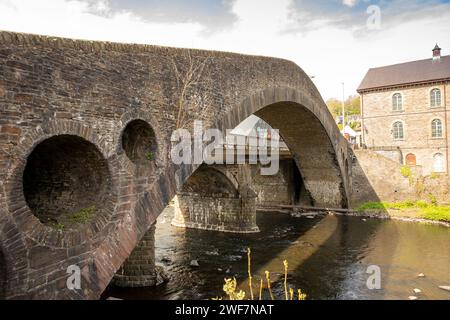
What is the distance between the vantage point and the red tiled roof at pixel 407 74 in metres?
34.3

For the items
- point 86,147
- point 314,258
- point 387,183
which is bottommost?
point 314,258

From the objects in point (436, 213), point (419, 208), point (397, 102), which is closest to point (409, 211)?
point (419, 208)

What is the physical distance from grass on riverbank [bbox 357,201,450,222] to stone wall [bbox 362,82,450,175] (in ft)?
31.8

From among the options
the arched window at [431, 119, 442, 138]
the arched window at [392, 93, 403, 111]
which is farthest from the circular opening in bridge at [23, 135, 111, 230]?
the arched window at [431, 119, 442, 138]

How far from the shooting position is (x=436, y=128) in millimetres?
34312

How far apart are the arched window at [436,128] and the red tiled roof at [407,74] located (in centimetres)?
388

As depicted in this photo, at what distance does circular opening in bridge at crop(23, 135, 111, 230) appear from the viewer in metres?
7.32

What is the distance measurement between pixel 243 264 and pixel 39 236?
10.5 metres

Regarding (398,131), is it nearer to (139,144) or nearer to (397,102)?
(397,102)

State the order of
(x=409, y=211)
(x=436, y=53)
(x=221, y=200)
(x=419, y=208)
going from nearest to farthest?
(x=221, y=200), (x=409, y=211), (x=419, y=208), (x=436, y=53)

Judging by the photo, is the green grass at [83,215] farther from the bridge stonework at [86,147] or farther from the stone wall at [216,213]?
the stone wall at [216,213]

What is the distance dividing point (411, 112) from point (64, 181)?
115 feet

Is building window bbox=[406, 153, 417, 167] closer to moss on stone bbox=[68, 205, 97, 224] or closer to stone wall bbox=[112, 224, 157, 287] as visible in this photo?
stone wall bbox=[112, 224, 157, 287]

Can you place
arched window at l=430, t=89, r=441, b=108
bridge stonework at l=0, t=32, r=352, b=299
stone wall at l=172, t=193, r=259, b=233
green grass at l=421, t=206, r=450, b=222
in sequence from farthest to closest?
arched window at l=430, t=89, r=441, b=108 < green grass at l=421, t=206, r=450, b=222 < stone wall at l=172, t=193, r=259, b=233 < bridge stonework at l=0, t=32, r=352, b=299
